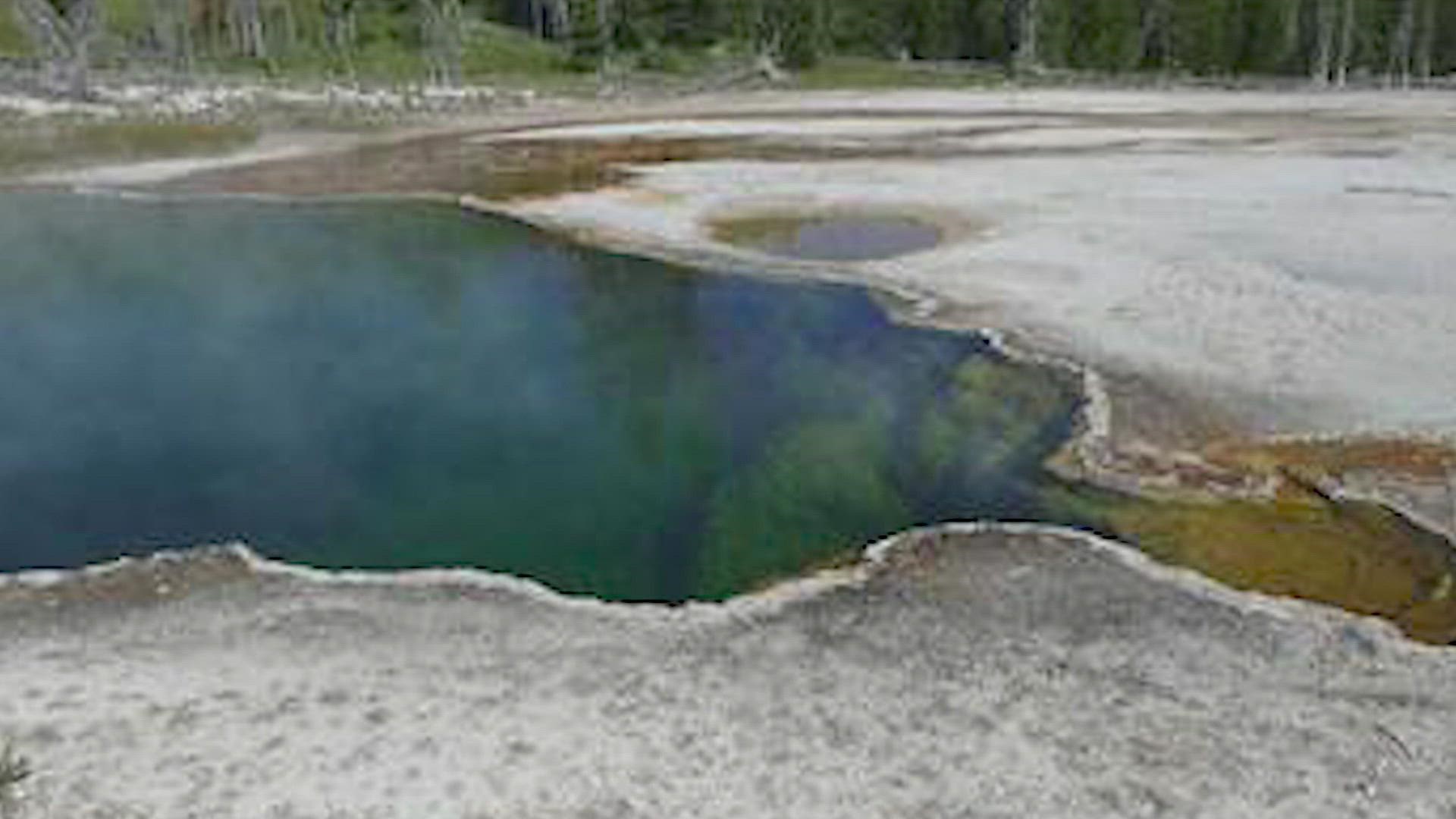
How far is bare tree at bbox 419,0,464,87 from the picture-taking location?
283 ft

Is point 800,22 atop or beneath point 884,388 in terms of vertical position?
atop

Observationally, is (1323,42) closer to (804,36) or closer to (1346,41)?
(1346,41)

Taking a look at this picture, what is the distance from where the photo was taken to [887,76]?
3615 inches

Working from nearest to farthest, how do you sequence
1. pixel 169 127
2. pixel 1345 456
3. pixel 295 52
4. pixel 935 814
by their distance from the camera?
pixel 935 814, pixel 1345 456, pixel 169 127, pixel 295 52

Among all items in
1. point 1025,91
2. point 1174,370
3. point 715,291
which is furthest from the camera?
point 1025,91

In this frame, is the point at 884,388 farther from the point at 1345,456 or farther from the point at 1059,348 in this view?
the point at 1345,456

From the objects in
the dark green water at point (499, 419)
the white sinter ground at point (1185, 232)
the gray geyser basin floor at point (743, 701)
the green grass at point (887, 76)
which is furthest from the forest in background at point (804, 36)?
the gray geyser basin floor at point (743, 701)

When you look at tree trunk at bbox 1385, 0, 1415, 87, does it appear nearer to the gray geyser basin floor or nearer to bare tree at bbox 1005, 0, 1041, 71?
bare tree at bbox 1005, 0, 1041, 71

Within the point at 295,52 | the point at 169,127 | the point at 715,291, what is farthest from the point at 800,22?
the point at 715,291

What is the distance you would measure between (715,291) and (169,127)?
37.9 m

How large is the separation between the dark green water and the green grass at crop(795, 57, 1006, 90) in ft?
179

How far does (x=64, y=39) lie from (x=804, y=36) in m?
41.3

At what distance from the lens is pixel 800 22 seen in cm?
9550

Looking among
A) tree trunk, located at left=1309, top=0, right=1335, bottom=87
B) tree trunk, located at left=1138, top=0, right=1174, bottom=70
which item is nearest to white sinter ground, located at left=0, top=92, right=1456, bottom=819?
tree trunk, located at left=1309, top=0, right=1335, bottom=87
